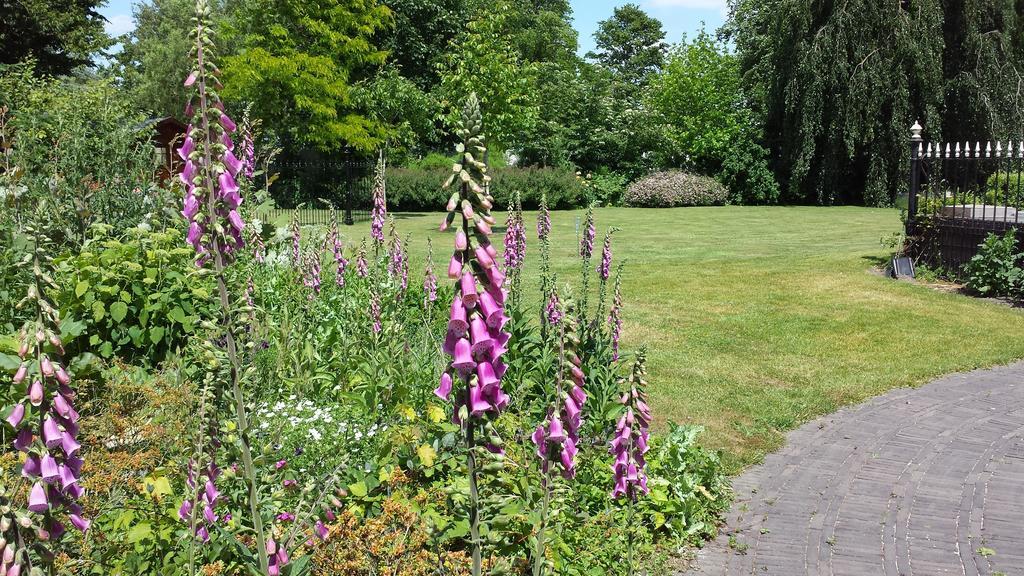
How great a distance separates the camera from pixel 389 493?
3719mm

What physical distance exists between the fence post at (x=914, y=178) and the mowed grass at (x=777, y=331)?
1.08 m

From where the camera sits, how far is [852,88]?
25.9m

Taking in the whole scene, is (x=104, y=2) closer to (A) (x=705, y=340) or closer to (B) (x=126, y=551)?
(A) (x=705, y=340)

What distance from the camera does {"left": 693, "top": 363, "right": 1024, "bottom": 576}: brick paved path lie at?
4156 mm

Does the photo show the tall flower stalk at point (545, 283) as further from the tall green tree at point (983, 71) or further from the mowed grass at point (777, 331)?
the tall green tree at point (983, 71)

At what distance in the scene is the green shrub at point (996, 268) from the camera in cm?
1046

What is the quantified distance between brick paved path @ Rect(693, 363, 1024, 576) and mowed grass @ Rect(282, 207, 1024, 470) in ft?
1.17

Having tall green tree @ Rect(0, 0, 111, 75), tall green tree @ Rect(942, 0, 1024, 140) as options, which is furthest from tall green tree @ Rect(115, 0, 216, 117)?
tall green tree @ Rect(942, 0, 1024, 140)

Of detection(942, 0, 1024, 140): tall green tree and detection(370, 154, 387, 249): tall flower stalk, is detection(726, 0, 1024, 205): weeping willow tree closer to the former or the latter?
detection(942, 0, 1024, 140): tall green tree

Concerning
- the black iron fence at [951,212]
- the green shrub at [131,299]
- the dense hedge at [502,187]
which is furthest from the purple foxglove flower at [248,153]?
the dense hedge at [502,187]

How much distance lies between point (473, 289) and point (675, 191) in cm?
3030

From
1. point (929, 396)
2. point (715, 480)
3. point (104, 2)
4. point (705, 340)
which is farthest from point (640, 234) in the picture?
point (104, 2)

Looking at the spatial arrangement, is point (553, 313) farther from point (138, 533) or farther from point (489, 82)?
point (489, 82)

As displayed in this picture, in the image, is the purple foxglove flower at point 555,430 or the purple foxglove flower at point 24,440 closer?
the purple foxglove flower at point 24,440
